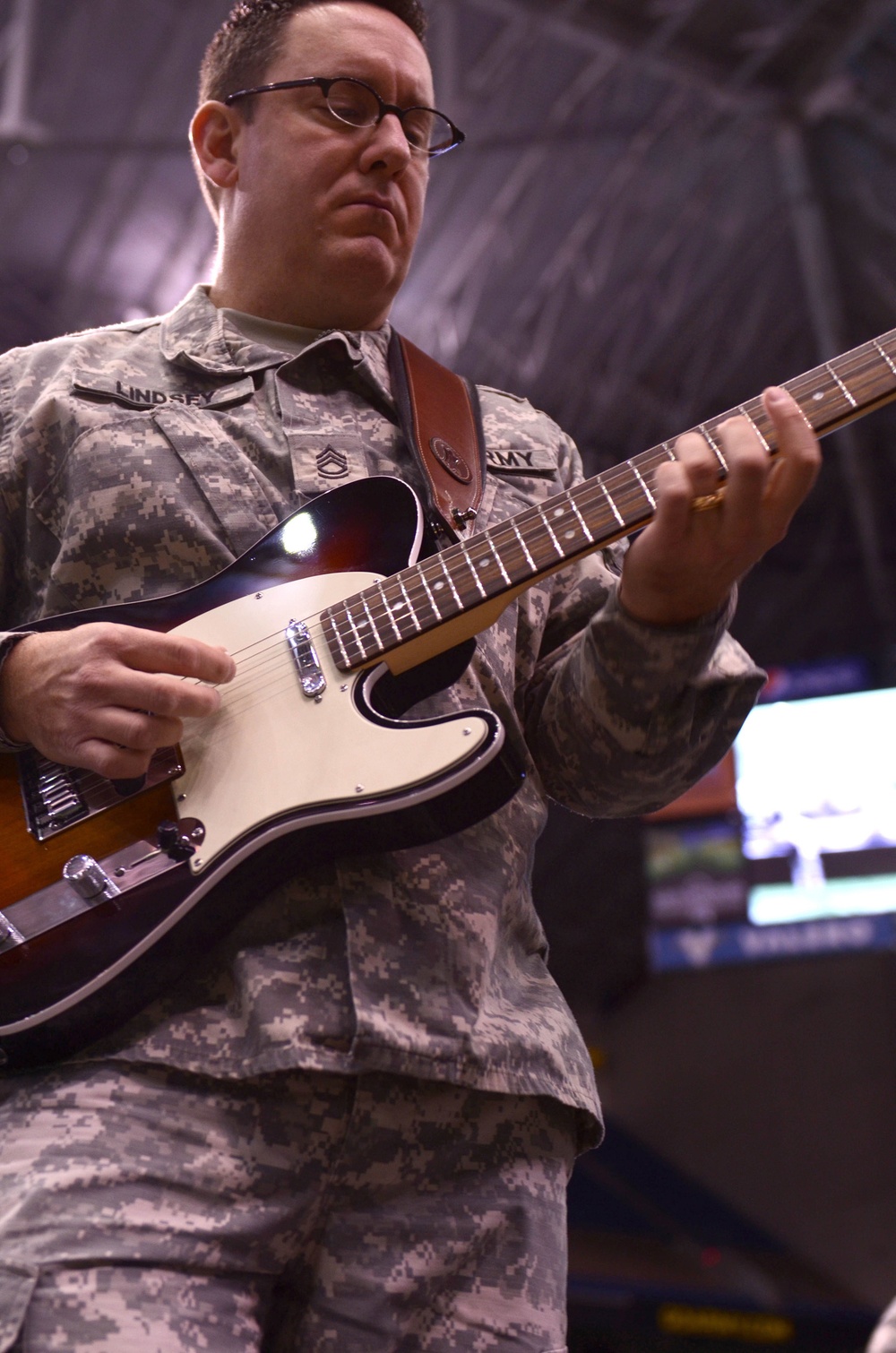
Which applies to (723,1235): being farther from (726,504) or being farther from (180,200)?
(726,504)

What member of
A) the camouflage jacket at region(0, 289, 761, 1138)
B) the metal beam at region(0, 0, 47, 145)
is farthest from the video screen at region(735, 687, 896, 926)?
the camouflage jacket at region(0, 289, 761, 1138)

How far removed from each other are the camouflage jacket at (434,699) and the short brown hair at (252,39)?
373mm

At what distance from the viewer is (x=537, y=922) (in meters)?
1.48

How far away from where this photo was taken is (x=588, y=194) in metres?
5.92

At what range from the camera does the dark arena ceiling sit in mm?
4770

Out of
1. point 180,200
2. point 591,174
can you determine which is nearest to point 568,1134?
point 180,200

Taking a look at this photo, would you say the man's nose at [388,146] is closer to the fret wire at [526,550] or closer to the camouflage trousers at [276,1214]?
the fret wire at [526,550]

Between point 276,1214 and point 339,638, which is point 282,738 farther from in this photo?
point 276,1214

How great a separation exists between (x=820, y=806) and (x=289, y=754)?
6032mm

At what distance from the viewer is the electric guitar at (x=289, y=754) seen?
123cm

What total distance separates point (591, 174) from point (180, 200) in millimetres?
1894

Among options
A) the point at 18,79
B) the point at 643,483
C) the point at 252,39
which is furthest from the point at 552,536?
the point at 18,79

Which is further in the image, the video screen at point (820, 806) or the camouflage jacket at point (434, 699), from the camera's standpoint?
the video screen at point (820, 806)

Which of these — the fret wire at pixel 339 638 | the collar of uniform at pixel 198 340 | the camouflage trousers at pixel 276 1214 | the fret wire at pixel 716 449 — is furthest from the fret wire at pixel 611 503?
the camouflage trousers at pixel 276 1214
